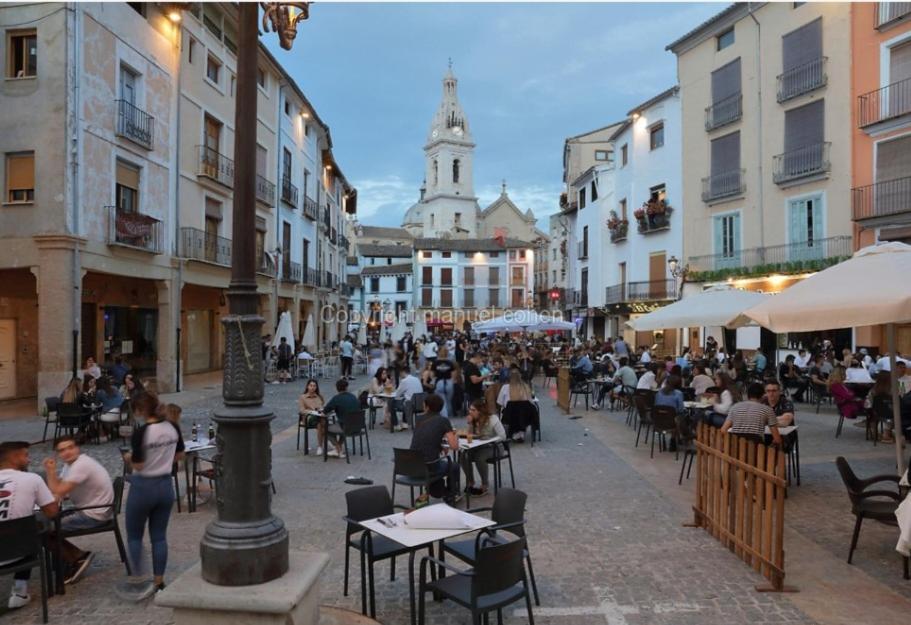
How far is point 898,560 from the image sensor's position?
5527 millimetres

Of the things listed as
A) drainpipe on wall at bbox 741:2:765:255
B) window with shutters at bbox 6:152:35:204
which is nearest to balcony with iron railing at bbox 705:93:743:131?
drainpipe on wall at bbox 741:2:765:255

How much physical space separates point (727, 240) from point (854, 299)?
21415mm

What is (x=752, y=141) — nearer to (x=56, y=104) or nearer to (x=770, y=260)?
(x=770, y=260)

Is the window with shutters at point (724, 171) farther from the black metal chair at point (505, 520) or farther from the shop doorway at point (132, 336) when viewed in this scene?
the black metal chair at point (505, 520)

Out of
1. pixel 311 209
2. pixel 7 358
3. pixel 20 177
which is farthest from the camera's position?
pixel 311 209

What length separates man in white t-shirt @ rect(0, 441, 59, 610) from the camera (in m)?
4.64

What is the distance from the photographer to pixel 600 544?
604 cm

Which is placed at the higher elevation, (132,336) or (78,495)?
(132,336)

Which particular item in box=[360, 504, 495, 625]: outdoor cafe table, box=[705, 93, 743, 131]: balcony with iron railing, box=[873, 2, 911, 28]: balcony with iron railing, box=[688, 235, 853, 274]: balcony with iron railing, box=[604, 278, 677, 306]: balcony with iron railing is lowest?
box=[360, 504, 495, 625]: outdoor cafe table

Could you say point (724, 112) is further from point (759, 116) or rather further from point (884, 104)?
point (884, 104)

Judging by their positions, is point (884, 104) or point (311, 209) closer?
point (884, 104)

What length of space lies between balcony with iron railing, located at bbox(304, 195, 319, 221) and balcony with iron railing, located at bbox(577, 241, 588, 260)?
16.7 meters

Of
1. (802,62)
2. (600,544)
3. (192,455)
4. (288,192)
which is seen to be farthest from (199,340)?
(802,62)

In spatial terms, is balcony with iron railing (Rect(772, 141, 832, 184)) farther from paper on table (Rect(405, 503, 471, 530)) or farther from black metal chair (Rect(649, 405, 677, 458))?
paper on table (Rect(405, 503, 471, 530))
